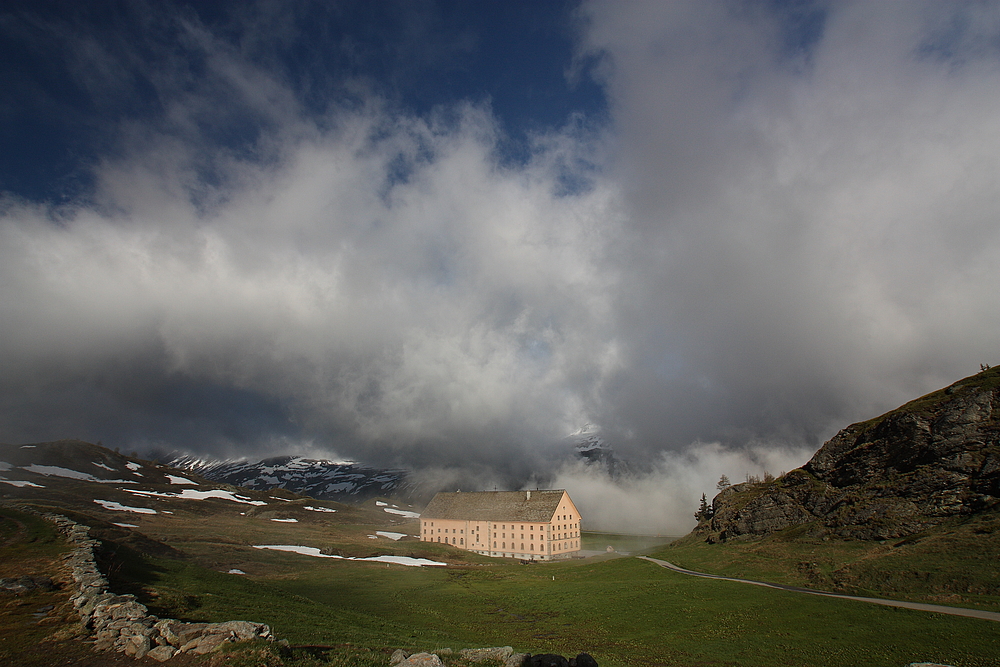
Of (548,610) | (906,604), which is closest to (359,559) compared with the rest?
(548,610)

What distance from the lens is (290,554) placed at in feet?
265

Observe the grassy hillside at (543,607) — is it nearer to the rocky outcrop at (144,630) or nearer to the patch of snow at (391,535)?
the rocky outcrop at (144,630)

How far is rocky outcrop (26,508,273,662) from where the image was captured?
659 inches

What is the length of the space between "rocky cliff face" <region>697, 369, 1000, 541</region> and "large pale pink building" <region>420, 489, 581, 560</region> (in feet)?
150

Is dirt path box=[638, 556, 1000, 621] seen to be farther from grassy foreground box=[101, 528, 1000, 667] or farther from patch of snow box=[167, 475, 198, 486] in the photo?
patch of snow box=[167, 475, 198, 486]

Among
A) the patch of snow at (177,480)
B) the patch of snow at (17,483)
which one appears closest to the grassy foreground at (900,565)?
the patch of snow at (17,483)

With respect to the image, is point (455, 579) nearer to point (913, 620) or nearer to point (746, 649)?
point (746, 649)

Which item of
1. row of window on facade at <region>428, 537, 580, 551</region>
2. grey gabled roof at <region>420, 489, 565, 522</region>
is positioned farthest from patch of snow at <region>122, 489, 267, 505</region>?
row of window on facade at <region>428, 537, 580, 551</region>

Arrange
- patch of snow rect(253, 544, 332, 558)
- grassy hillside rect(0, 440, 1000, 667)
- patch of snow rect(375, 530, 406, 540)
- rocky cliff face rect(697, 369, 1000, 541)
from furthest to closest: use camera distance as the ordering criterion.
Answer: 1. patch of snow rect(375, 530, 406, 540)
2. patch of snow rect(253, 544, 332, 558)
3. rocky cliff face rect(697, 369, 1000, 541)
4. grassy hillside rect(0, 440, 1000, 667)

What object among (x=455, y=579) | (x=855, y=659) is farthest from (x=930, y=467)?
(x=455, y=579)

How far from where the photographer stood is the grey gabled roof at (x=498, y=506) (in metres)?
119

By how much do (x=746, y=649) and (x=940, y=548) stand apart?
92.2ft

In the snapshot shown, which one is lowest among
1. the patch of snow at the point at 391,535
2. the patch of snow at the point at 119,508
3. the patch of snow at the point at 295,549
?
the patch of snow at the point at 295,549

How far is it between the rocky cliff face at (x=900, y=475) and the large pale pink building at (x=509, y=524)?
45.7m
